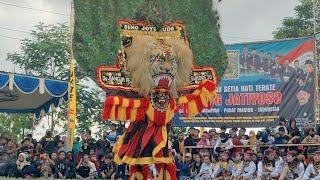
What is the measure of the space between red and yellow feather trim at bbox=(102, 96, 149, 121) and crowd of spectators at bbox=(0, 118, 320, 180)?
4454 mm

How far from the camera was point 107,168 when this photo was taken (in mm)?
16078

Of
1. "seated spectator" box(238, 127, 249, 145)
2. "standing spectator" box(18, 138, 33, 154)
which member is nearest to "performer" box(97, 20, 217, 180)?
"seated spectator" box(238, 127, 249, 145)

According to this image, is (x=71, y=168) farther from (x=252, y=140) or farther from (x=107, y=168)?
(x=252, y=140)

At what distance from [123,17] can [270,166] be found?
13211 mm

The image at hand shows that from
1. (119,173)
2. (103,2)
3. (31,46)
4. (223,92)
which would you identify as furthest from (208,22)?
(119,173)

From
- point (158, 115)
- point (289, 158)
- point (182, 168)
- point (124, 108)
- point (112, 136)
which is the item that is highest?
point (124, 108)

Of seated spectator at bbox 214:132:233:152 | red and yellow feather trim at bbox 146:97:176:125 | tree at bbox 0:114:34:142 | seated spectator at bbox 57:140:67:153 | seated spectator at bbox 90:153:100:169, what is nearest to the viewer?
red and yellow feather trim at bbox 146:97:176:125

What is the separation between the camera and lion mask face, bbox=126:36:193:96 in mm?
9781

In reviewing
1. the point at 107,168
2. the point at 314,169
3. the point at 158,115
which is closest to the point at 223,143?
the point at 107,168

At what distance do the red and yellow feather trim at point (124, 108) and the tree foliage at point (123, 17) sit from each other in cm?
1327

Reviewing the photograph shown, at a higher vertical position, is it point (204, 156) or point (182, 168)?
point (204, 156)

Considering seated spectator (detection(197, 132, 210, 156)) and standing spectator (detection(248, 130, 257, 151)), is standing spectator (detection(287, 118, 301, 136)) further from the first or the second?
seated spectator (detection(197, 132, 210, 156))

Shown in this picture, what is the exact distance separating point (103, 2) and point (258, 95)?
358 inches

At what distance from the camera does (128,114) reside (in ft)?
32.4
